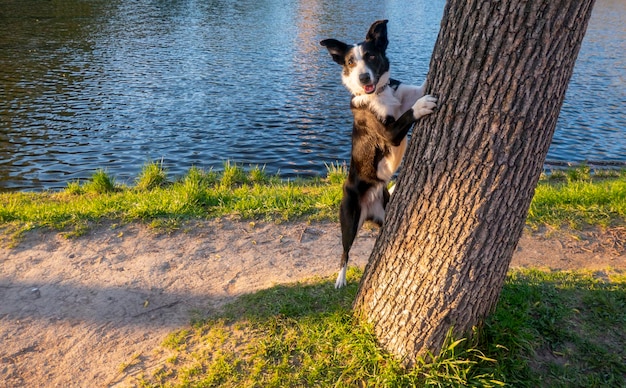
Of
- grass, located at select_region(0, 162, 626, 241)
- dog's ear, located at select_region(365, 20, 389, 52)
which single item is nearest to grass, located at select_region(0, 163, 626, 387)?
grass, located at select_region(0, 162, 626, 241)

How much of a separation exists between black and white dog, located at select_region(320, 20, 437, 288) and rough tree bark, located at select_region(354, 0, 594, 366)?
893 mm

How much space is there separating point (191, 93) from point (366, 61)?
1122 cm

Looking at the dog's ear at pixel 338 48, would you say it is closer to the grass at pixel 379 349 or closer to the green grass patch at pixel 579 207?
the grass at pixel 379 349

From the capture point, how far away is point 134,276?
4465mm

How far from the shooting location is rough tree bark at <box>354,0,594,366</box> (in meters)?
2.26

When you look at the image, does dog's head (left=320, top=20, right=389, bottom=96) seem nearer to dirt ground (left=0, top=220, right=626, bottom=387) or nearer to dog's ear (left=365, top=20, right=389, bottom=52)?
dog's ear (left=365, top=20, right=389, bottom=52)

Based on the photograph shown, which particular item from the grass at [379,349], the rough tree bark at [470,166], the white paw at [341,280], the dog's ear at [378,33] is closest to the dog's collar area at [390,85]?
the dog's ear at [378,33]

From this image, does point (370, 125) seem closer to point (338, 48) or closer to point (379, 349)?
point (338, 48)

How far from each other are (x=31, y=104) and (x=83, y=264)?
10297 mm

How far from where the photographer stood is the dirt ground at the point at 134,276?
3486 mm

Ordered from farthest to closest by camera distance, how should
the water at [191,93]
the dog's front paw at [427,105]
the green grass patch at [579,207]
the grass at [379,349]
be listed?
1. the water at [191,93]
2. the green grass patch at [579,207]
3. the grass at [379,349]
4. the dog's front paw at [427,105]

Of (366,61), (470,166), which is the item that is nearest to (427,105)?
(470,166)

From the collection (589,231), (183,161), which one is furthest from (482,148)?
(183,161)

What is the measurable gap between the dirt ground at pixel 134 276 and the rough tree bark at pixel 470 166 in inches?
64.6
